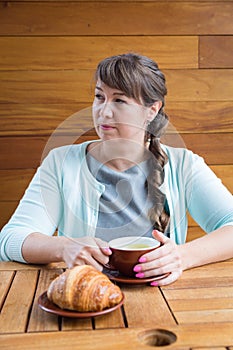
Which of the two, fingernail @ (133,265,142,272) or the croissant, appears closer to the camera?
the croissant

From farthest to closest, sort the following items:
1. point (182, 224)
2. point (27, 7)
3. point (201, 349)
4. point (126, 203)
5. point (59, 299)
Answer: point (27, 7) → point (182, 224) → point (126, 203) → point (59, 299) → point (201, 349)

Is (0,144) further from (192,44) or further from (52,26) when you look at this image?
(192,44)

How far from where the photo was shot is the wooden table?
2.54ft

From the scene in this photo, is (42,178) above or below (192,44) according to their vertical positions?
below

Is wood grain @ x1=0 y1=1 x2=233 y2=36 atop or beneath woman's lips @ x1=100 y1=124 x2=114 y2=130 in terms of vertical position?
atop

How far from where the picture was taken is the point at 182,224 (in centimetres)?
166

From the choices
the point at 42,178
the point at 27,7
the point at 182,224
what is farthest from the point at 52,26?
the point at 182,224

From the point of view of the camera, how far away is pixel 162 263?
1106mm

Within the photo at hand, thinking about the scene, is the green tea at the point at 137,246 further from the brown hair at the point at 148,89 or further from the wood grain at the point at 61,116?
the wood grain at the point at 61,116

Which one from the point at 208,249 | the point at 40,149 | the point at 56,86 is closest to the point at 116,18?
the point at 56,86

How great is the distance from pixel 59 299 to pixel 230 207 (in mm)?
760

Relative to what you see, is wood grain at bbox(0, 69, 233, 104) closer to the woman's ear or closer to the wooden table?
the woman's ear

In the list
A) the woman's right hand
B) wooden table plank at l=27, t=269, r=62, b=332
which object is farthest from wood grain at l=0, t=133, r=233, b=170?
wooden table plank at l=27, t=269, r=62, b=332

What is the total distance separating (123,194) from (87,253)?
1.11 feet
